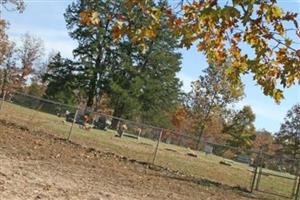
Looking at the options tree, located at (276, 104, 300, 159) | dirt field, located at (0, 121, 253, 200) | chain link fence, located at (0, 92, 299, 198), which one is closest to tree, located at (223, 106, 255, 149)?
tree, located at (276, 104, 300, 159)

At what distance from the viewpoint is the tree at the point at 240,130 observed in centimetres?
7650

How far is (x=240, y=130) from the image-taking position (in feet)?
255

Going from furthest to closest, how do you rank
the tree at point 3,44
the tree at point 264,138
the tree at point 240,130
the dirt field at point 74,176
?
the tree at point 264,138 → the tree at point 240,130 → the tree at point 3,44 → the dirt field at point 74,176

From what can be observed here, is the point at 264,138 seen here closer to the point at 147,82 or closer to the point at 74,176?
the point at 147,82

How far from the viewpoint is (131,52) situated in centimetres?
6112

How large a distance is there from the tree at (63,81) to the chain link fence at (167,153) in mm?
14101

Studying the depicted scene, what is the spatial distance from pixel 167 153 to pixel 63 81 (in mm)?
33707

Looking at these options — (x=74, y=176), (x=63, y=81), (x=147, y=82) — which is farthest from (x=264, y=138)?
(x=74, y=176)

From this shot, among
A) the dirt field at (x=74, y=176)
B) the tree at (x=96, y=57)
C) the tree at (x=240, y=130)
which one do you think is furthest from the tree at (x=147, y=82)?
the dirt field at (x=74, y=176)

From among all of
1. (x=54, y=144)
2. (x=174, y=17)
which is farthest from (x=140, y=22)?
(x=54, y=144)

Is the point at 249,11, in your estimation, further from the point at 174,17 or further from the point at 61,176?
the point at 61,176

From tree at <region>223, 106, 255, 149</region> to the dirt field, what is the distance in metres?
57.2

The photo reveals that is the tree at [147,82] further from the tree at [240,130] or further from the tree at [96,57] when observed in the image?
the tree at [240,130]

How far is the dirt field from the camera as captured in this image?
10.9 m
